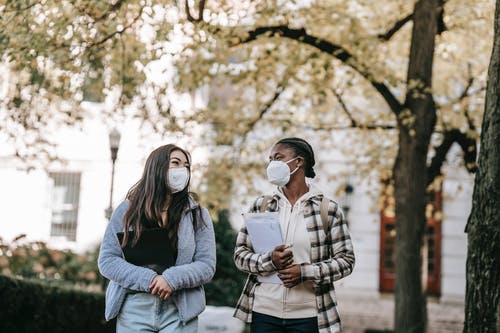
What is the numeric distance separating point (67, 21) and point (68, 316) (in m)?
3.92

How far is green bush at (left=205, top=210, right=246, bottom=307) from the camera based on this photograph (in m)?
16.3

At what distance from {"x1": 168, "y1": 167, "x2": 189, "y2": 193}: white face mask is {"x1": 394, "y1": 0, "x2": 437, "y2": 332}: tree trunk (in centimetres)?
753

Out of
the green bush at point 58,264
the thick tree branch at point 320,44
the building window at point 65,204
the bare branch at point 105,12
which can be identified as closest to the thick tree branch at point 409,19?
the thick tree branch at point 320,44

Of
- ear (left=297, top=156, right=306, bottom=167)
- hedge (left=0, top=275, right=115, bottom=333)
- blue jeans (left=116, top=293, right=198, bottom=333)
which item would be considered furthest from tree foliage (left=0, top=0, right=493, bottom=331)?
blue jeans (left=116, top=293, right=198, bottom=333)

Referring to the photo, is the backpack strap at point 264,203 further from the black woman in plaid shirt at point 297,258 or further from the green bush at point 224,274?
the green bush at point 224,274

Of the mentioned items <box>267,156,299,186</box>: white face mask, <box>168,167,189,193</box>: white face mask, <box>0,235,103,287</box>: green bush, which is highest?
<box>267,156,299,186</box>: white face mask

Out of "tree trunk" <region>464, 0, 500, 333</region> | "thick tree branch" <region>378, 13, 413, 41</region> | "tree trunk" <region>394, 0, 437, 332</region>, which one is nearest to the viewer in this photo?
"tree trunk" <region>464, 0, 500, 333</region>

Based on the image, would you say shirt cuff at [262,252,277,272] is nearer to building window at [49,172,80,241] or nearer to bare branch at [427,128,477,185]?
bare branch at [427,128,477,185]

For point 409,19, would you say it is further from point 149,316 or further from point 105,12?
point 149,316

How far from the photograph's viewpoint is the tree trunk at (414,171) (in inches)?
451

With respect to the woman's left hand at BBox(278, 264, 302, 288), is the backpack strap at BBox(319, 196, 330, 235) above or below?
above

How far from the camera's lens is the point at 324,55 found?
12344 millimetres

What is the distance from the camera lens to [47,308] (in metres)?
8.55

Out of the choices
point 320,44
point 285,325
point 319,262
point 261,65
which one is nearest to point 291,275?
point 319,262
